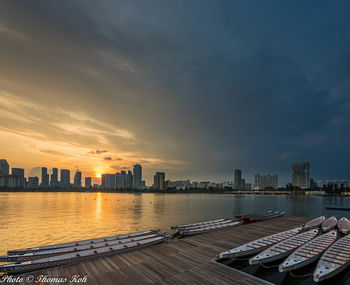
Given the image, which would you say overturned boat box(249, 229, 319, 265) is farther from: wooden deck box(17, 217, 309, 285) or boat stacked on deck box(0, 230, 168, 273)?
boat stacked on deck box(0, 230, 168, 273)

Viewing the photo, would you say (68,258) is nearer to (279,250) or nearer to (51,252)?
(51,252)

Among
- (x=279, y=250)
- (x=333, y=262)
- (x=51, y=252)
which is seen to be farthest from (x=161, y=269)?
(x=333, y=262)

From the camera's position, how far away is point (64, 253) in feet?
54.5

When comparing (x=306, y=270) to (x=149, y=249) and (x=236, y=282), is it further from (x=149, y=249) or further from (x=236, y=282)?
(x=149, y=249)

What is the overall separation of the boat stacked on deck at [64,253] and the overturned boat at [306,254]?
11787 mm

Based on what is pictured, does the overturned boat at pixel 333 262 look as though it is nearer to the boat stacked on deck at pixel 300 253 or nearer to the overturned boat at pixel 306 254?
the boat stacked on deck at pixel 300 253

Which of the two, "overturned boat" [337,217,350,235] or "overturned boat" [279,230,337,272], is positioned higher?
"overturned boat" [279,230,337,272]

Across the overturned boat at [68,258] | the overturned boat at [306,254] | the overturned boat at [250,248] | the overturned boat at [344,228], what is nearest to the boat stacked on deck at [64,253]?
the overturned boat at [68,258]

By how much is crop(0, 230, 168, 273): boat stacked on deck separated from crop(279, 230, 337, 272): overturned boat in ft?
38.7

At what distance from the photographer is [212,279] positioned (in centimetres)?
1216

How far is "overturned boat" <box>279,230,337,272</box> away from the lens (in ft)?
46.7

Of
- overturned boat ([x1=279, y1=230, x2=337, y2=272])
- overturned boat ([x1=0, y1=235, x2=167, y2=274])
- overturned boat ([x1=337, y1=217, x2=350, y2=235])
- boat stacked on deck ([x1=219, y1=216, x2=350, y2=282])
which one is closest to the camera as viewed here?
overturned boat ([x1=0, y1=235, x2=167, y2=274])

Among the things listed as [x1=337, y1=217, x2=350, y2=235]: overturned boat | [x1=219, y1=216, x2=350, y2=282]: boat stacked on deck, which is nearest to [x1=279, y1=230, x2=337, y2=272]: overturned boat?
[x1=219, y1=216, x2=350, y2=282]: boat stacked on deck

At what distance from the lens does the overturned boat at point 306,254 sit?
560 inches
